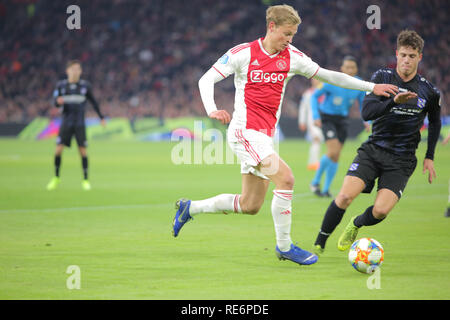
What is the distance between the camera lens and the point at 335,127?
12.7 meters

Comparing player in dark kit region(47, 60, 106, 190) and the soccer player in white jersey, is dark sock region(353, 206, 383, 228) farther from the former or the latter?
player in dark kit region(47, 60, 106, 190)

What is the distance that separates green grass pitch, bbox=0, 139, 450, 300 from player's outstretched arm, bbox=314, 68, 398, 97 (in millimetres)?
1656

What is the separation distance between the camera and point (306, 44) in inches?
1431

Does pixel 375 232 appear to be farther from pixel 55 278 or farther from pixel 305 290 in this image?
pixel 55 278

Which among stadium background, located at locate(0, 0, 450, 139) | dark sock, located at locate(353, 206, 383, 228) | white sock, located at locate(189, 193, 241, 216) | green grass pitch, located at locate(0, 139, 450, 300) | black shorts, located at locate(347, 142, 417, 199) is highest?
stadium background, located at locate(0, 0, 450, 139)

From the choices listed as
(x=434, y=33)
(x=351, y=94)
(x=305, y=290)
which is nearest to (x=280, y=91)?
(x=305, y=290)

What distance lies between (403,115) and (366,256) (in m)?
1.59

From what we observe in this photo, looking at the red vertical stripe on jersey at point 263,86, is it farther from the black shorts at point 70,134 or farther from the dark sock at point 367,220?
the black shorts at point 70,134

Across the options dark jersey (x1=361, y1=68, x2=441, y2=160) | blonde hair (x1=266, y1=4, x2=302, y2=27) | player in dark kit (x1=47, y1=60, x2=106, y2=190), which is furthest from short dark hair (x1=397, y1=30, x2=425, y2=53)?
player in dark kit (x1=47, y1=60, x2=106, y2=190)

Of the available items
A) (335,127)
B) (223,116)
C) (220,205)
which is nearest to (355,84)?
(223,116)

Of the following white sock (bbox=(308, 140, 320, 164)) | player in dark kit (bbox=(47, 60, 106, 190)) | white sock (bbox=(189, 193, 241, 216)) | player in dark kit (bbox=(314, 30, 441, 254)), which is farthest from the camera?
white sock (bbox=(308, 140, 320, 164))

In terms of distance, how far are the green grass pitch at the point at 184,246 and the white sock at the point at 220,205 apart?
1.49 feet

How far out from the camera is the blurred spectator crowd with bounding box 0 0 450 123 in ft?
114

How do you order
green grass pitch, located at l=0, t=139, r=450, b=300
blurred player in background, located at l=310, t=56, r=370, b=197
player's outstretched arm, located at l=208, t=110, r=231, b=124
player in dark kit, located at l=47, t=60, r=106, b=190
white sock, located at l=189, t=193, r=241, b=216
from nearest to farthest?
green grass pitch, located at l=0, t=139, r=450, b=300
player's outstretched arm, located at l=208, t=110, r=231, b=124
white sock, located at l=189, t=193, r=241, b=216
blurred player in background, located at l=310, t=56, r=370, b=197
player in dark kit, located at l=47, t=60, r=106, b=190
